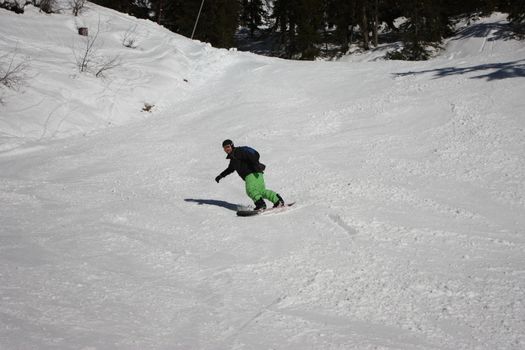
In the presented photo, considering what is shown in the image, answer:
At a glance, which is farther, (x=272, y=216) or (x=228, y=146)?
(x=228, y=146)

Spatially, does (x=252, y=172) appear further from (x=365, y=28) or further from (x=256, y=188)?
(x=365, y=28)

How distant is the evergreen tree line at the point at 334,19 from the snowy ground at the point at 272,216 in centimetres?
1858

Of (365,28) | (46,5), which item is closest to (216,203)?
(46,5)

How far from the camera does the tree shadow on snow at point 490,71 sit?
12.5 m

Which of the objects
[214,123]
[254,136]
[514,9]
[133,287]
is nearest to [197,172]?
[254,136]

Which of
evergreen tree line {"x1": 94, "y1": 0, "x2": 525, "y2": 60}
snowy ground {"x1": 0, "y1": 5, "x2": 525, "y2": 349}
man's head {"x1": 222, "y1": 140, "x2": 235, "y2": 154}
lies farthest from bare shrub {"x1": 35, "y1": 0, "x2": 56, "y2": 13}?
man's head {"x1": 222, "y1": 140, "x2": 235, "y2": 154}

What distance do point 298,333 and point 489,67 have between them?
12506 mm

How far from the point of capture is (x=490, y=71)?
13008 mm

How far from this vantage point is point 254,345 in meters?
3.54

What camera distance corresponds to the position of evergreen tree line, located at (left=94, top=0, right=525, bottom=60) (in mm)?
31781

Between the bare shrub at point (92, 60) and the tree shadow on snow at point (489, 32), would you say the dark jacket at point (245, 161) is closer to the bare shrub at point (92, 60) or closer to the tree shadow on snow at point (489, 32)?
the bare shrub at point (92, 60)

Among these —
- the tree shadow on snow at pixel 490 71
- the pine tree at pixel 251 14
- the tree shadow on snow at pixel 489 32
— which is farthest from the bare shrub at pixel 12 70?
the pine tree at pixel 251 14

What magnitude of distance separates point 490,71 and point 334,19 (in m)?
27.2

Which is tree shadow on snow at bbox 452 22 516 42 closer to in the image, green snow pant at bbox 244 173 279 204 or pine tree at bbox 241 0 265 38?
pine tree at bbox 241 0 265 38
